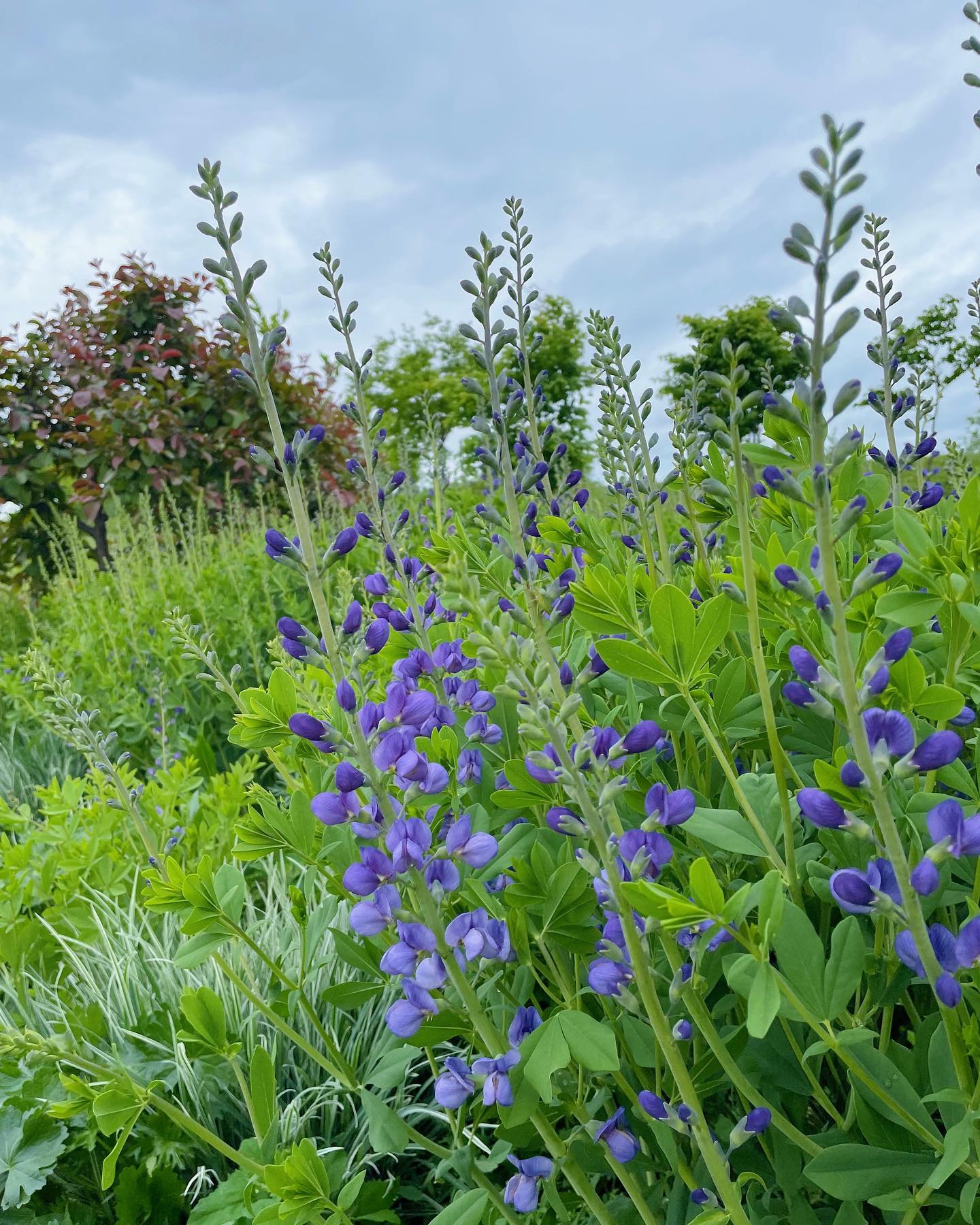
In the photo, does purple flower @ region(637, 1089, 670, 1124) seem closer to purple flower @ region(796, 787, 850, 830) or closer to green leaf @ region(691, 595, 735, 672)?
purple flower @ region(796, 787, 850, 830)

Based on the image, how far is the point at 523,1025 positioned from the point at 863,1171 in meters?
0.46

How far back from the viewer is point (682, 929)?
113 cm

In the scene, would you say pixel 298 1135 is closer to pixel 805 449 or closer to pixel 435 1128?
pixel 435 1128

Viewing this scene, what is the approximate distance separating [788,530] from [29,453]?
11169 mm

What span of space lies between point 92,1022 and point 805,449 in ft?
7.87

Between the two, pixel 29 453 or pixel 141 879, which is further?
pixel 29 453

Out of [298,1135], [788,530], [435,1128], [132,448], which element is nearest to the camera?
[788,530]

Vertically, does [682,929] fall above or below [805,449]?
below

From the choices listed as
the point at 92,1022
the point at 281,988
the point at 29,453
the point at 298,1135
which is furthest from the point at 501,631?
the point at 29,453

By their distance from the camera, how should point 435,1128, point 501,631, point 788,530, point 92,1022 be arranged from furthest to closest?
point 92,1022 → point 435,1128 → point 788,530 → point 501,631

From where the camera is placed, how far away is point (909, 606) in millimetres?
1291

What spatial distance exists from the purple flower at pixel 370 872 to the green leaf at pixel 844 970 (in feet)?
1.78

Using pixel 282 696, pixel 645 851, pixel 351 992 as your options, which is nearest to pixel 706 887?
pixel 645 851

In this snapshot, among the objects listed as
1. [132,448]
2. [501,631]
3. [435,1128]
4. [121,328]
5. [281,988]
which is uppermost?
[121,328]
